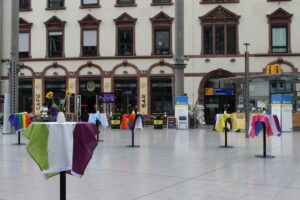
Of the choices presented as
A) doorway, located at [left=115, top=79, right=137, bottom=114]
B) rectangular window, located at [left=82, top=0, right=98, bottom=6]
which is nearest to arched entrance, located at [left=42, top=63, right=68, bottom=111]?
doorway, located at [left=115, top=79, right=137, bottom=114]

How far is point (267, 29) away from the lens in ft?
119

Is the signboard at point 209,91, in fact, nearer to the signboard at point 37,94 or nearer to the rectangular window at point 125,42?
the rectangular window at point 125,42

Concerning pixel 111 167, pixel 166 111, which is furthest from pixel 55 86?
pixel 111 167

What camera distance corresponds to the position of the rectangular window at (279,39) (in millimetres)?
36156

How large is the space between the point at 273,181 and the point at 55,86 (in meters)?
32.3

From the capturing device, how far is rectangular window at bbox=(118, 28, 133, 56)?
38.6m

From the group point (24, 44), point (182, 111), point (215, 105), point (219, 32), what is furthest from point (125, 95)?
point (24, 44)

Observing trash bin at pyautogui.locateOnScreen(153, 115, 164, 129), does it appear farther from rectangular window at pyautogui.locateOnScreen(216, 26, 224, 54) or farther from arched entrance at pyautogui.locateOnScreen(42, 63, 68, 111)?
arched entrance at pyautogui.locateOnScreen(42, 63, 68, 111)

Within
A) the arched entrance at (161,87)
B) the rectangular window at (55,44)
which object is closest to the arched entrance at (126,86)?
the arched entrance at (161,87)

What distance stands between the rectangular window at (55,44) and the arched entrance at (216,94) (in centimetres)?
1199

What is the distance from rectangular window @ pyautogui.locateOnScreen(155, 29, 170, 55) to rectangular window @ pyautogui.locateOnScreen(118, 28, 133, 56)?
6.81ft

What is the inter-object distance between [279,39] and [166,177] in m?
28.6

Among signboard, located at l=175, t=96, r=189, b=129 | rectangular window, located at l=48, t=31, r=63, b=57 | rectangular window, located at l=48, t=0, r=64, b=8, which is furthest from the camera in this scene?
rectangular window, located at l=48, t=0, r=64, b=8

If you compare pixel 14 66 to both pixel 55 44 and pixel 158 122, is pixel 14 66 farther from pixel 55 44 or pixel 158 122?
pixel 55 44
